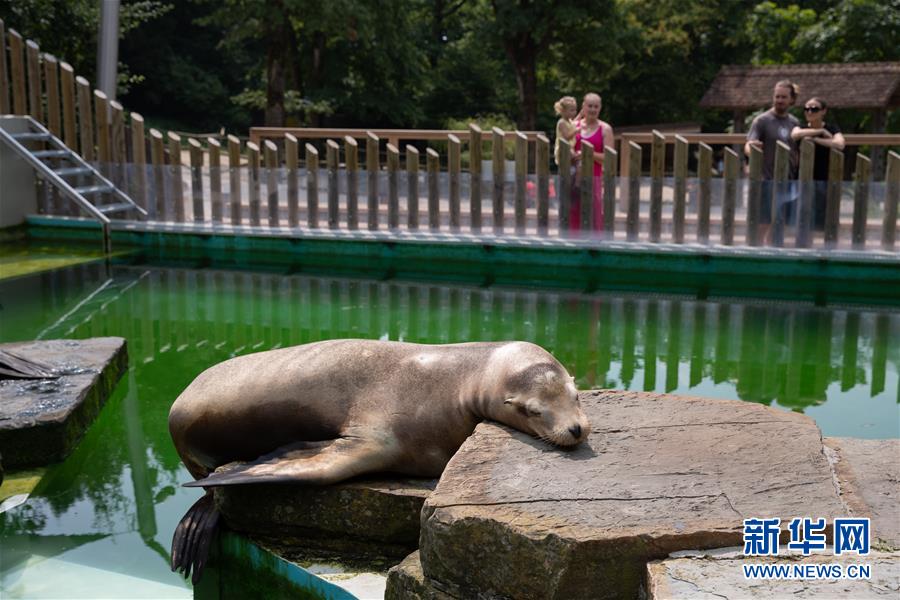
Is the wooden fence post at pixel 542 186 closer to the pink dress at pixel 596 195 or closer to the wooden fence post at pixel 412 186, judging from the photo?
the pink dress at pixel 596 195

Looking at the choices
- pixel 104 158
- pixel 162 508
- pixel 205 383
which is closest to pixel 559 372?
pixel 205 383

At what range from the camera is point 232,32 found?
942 inches

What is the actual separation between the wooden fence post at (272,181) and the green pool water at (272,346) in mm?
1162

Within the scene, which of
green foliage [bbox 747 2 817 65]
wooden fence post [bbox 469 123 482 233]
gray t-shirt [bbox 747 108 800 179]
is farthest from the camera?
green foliage [bbox 747 2 817 65]

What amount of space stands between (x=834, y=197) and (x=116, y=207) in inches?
317

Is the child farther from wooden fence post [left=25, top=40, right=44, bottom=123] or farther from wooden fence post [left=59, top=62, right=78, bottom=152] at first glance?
wooden fence post [left=25, top=40, right=44, bottom=123]

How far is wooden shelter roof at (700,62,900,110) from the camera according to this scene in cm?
2022

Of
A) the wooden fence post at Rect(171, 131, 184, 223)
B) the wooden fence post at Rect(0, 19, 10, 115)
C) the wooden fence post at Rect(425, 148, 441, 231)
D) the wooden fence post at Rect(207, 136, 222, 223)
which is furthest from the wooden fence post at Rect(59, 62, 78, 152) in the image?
the wooden fence post at Rect(425, 148, 441, 231)

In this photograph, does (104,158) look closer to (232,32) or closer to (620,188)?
(620,188)

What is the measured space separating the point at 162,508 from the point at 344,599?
1.53 metres

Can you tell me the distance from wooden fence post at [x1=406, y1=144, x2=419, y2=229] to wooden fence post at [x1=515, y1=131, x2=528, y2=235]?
3.73 ft

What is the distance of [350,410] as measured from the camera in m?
4.25

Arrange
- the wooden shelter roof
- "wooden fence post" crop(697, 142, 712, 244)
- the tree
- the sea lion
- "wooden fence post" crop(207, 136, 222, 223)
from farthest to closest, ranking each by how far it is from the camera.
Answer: the tree < the wooden shelter roof < "wooden fence post" crop(207, 136, 222, 223) < "wooden fence post" crop(697, 142, 712, 244) < the sea lion

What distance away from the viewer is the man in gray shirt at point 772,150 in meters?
10.8
